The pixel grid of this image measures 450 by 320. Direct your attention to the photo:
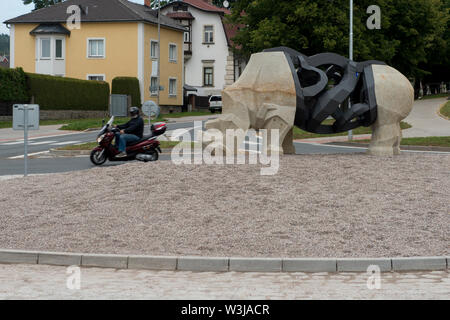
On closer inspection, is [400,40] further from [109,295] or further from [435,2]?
[109,295]

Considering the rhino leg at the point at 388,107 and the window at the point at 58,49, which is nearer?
the rhino leg at the point at 388,107

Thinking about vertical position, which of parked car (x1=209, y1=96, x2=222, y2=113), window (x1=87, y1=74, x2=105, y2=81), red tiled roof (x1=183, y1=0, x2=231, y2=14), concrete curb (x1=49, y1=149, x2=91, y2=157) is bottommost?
concrete curb (x1=49, y1=149, x2=91, y2=157)

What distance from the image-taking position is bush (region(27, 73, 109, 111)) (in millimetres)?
43125

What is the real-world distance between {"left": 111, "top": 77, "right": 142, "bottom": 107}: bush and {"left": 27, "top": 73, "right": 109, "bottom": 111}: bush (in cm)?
71

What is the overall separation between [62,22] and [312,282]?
52.0m

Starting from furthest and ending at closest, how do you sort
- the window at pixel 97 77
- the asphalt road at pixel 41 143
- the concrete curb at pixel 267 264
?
1. the window at pixel 97 77
2. the asphalt road at pixel 41 143
3. the concrete curb at pixel 267 264

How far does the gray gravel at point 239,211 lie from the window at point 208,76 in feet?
191

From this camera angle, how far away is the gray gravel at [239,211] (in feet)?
27.2

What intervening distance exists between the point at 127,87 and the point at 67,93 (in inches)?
253

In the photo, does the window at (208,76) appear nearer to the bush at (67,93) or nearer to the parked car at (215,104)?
the parked car at (215,104)

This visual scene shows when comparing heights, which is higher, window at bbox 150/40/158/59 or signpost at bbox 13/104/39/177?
window at bbox 150/40/158/59

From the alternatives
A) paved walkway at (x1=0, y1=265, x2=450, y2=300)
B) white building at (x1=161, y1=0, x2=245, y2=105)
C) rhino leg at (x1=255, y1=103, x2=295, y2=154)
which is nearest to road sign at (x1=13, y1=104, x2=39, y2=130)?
rhino leg at (x1=255, y1=103, x2=295, y2=154)

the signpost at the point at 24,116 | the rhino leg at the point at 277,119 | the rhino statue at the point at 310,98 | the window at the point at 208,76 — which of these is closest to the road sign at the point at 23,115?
the signpost at the point at 24,116

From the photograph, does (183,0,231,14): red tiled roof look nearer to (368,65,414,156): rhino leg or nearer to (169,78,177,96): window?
(169,78,177,96): window
